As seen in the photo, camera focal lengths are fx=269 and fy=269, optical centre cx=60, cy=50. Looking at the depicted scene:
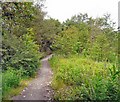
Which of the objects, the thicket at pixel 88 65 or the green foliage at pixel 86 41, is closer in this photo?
the thicket at pixel 88 65

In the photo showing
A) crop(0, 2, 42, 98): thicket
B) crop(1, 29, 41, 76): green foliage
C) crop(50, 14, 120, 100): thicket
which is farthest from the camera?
crop(1, 29, 41, 76): green foliage

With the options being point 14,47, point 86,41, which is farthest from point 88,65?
point 86,41

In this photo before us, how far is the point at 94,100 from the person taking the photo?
5.32 meters

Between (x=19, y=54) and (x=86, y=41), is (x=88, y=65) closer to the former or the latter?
(x=19, y=54)

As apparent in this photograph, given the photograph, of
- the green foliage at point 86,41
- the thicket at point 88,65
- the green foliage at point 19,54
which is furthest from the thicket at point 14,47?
the green foliage at point 86,41

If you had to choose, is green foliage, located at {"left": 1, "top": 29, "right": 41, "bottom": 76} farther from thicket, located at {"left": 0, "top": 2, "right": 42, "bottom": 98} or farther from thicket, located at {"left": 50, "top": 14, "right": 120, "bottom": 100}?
thicket, located at {"left": 50, "top": 14, "right": 120, "bottom": 100}

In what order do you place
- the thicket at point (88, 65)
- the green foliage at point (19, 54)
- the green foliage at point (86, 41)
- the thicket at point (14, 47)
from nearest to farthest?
the thicket at point (88, 65) < the thicket at point (14, 47) < the green foliage at point (19, 54) < the green foliage at point (86, 41)

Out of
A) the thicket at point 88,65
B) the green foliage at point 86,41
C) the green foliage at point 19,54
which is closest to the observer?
the thicket at point 88,65

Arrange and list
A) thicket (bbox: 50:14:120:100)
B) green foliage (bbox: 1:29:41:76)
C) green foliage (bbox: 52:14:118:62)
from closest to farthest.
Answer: thicket (bbox: 50:14:120:100) < green foliage (bbox: 1:29:41:76) < green foliage (bbox: 52:14:118:62)

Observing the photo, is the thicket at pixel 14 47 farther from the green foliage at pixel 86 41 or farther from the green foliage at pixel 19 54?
the green foliage at pixel 86 41

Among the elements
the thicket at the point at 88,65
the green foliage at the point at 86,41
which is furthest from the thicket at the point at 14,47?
the green foliage at the point at 86,41

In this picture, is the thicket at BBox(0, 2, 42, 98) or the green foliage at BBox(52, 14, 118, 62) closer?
the thicket at BBox(0, 2, 42, 98)

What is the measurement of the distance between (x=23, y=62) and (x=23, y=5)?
689 centimetres

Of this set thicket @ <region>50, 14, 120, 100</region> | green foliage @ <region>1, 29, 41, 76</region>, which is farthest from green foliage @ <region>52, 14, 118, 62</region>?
green foliage @ <region>1, 29, 41, 76</region>
